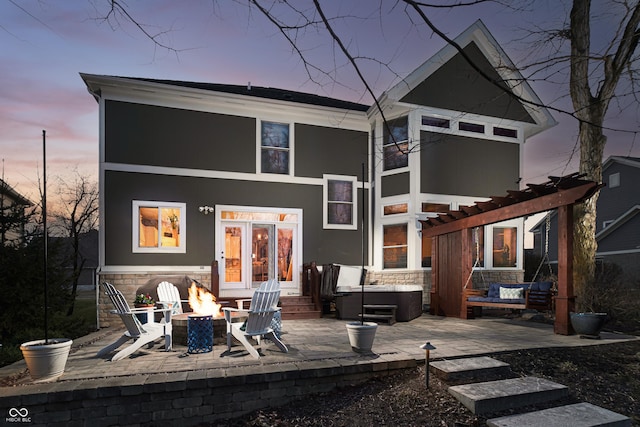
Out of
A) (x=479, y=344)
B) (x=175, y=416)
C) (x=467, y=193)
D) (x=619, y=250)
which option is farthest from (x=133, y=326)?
(x=619, y=250)

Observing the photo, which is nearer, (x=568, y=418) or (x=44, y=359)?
(x=568, y=418)

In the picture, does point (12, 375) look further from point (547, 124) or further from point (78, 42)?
point (547, 124)

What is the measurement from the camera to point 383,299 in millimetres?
9273

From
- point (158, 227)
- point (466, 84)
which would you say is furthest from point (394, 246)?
point (158, 227)

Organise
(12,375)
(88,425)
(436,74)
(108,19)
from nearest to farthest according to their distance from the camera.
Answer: (108,19), (88,425), (12,375), (436,74)

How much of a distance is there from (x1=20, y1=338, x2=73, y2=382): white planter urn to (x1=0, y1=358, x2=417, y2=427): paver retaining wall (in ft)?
0.57

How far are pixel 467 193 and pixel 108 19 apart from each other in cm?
1070

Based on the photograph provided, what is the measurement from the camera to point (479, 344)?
6207mm

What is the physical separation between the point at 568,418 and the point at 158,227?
8.93 meters

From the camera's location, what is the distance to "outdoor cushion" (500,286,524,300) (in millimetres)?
9164

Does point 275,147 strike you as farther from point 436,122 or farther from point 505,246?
point 505,246

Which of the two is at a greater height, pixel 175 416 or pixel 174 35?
pixel 174 35

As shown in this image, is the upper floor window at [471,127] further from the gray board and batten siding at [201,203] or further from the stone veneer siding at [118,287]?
the stone veneer siding at [118,287]

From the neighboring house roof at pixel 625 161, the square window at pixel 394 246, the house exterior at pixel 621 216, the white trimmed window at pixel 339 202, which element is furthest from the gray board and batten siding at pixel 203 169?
the neighboring house roof at pixel 625 161
